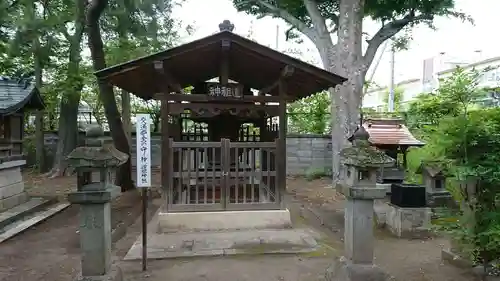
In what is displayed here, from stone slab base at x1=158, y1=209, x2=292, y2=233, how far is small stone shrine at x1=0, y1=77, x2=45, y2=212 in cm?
444

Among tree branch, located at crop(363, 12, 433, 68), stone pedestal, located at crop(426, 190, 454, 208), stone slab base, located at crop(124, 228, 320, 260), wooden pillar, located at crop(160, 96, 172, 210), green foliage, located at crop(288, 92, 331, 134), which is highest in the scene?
tree branch, located at crop(363, 12, 433, 68)

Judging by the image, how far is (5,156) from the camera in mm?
9078

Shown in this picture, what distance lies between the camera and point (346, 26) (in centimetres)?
1223

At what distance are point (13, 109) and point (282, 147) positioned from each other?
20.4 feet

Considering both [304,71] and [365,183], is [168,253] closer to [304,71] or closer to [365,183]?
[365,183]

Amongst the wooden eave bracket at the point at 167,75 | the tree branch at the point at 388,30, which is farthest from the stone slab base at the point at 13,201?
the tree branch at the point at 388,30

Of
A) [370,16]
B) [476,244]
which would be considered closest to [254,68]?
[476,244]

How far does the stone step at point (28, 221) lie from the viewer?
23.2 feet

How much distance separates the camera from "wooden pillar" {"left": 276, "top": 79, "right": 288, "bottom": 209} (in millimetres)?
6926

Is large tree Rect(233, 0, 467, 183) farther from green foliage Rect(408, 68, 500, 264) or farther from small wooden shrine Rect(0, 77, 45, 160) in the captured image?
small wooden shrine Rect(0, 77, 45, 160)

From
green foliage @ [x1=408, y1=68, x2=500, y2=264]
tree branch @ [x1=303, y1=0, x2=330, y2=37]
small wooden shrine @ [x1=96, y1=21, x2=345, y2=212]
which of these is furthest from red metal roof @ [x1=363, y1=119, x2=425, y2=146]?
green foliage @ [x1=408, y1=68, x2=500, y2=264]

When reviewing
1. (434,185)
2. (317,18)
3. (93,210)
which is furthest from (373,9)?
(93,210)

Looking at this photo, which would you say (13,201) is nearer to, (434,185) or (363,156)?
(363,156)

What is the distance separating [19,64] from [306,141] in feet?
36.0
